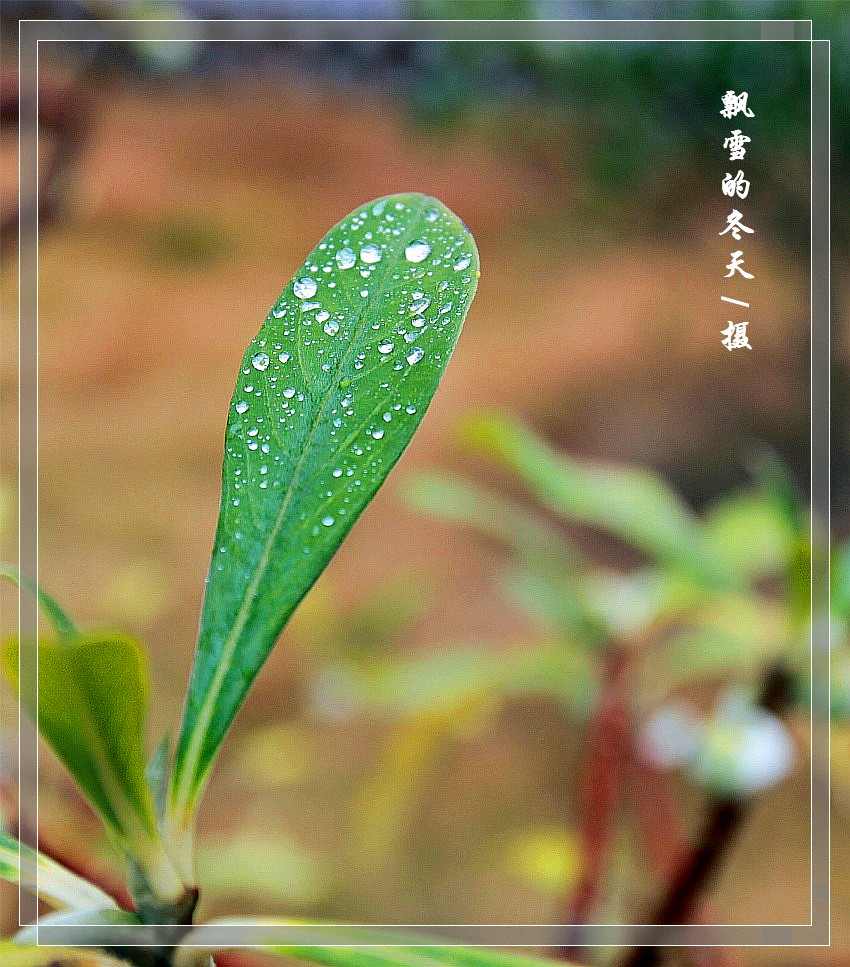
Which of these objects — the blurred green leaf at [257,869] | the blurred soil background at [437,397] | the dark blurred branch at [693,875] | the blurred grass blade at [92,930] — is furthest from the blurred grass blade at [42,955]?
the blurred soil background at [437,397]

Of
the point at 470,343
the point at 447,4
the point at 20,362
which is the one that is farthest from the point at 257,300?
the point at 20,362

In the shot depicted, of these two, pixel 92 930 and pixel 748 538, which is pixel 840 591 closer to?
pixel 748 538

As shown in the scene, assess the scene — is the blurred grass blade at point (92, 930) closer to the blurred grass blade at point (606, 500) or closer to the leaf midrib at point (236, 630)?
the leaf midrib at point (236, 630)

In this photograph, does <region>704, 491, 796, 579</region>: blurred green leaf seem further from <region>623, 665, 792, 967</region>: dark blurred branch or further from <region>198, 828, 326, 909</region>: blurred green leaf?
<region>198, 828, 326, 909</region>: blurred green leaf

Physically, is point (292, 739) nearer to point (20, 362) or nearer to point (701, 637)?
point (701, 637)

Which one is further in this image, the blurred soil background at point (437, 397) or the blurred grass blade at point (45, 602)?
the blurred soil background at point (437, 397)
